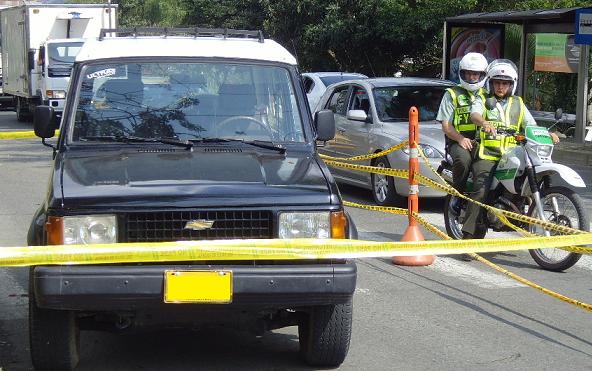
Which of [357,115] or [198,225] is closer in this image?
[198,225]

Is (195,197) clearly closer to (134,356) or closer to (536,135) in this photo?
(134,356)

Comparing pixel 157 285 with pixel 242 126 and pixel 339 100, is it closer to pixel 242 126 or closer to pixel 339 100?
pixel 242 126

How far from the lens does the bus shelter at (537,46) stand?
18719 mm

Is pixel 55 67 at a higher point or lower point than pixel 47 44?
lower

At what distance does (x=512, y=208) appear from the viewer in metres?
9.31

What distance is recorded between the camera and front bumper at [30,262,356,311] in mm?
5141

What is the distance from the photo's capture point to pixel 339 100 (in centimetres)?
1448

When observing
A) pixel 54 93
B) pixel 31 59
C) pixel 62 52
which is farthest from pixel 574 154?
pixel 31 59

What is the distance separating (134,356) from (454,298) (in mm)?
2818

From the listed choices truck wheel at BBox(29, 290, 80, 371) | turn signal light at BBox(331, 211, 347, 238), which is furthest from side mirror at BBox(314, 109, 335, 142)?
truck wheel at BBox(29, 290, 80, 371)

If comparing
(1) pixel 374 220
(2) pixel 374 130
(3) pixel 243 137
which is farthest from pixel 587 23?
(3) pixel 243 137

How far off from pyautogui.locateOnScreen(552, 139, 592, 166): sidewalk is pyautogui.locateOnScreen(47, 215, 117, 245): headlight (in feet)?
44.7

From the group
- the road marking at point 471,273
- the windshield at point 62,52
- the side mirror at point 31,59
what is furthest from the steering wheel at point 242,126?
the side mirror at point 31,59

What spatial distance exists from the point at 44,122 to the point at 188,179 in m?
1.93
